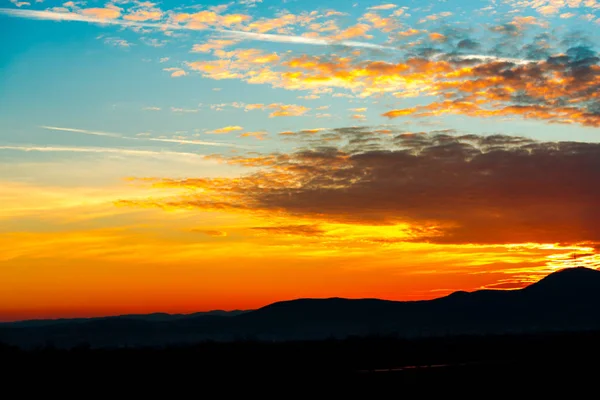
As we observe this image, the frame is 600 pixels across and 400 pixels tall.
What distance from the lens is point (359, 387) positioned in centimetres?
3016

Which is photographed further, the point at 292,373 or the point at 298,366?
the point at 298,366

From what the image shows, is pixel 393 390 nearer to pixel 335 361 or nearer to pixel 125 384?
pixel 125 384

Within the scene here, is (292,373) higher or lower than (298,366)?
lower

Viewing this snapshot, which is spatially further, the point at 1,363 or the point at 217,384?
the point at 1,363

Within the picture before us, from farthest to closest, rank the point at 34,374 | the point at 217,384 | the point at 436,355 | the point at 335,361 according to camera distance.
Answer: the point at 436,355
the point at 335,361
the point at 34,374
the point at 217,384

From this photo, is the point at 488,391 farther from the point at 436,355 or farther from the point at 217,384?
the point at 436,355

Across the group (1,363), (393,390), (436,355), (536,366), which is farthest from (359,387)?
(436,355)

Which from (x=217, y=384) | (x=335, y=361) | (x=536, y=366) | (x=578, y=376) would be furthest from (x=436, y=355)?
(x=217, y=384)

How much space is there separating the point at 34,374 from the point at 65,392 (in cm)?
953

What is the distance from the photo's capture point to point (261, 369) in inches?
1681

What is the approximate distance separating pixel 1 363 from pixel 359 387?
83.6ft

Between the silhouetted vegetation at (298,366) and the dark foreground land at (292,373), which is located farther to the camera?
the silhouetted vegetation at (298,366)

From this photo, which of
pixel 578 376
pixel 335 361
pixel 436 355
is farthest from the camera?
pixel 436 355

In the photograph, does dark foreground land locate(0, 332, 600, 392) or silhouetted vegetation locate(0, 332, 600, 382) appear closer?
dark foreground land locate(0, 332, 600, 392)
